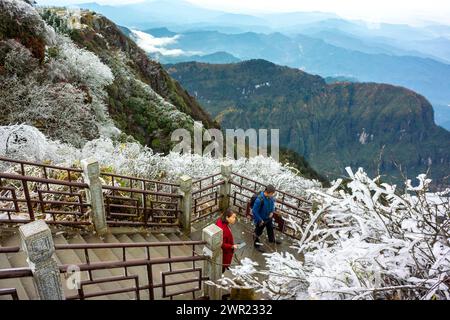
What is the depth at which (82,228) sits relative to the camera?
7383 mm

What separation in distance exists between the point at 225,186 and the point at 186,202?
191 cm

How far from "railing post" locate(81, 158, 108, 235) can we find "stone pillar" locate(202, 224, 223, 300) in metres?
2.62

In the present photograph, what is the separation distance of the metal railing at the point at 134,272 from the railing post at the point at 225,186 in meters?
3.22

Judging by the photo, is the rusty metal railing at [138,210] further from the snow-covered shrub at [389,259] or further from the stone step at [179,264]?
the snow-covered shrub at [389,259]

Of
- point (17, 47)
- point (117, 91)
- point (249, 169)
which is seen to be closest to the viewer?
point (17, 47)

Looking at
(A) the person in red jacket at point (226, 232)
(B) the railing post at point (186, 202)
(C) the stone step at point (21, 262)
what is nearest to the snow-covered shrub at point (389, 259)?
(A) the person in red jacket at point (226, 232)

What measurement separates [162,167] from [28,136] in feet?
15.8

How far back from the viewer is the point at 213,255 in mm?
6051

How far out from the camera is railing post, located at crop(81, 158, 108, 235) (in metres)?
6.86

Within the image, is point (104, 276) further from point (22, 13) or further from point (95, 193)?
point (22, 13)
